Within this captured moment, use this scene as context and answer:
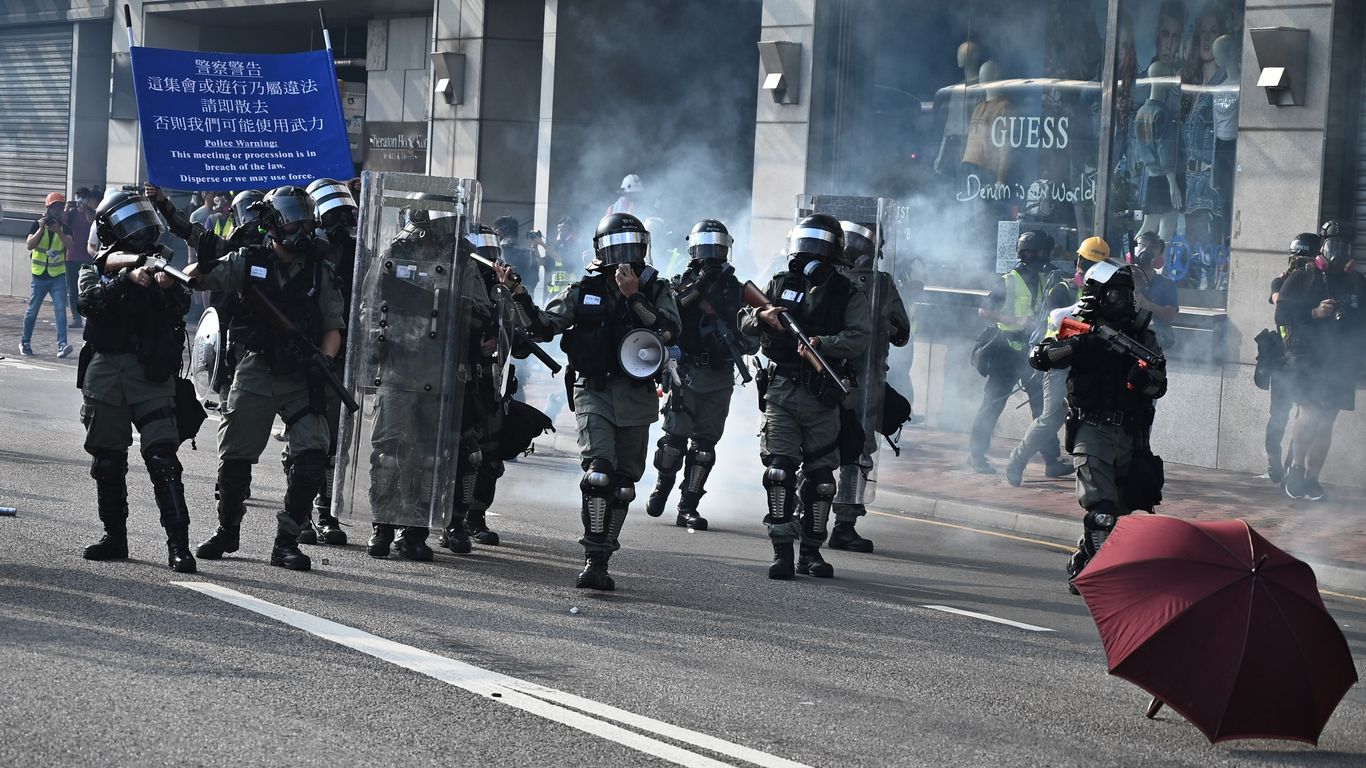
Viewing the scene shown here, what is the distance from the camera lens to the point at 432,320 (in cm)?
790

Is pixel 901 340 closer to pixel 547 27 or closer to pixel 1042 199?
pixel 1042 199

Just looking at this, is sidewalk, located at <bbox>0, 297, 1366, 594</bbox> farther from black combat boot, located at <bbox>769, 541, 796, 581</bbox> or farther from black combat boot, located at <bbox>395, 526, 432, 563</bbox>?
black combat boot, located at <bbox>395, 526, 432, 563</bbox>

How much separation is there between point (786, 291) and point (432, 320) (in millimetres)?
1670

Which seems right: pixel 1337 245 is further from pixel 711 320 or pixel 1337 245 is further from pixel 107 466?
pixel 107 466

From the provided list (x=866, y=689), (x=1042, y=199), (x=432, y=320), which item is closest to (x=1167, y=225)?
(x=1042, y=199)

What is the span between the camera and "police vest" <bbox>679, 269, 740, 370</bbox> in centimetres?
947

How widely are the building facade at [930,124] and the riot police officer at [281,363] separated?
541cm

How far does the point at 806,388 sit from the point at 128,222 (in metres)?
3.11

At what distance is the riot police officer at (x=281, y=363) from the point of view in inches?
290

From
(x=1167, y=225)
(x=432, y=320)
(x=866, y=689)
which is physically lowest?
(x=866, y=689)

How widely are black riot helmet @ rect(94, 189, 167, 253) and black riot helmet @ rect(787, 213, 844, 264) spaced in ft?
9.53

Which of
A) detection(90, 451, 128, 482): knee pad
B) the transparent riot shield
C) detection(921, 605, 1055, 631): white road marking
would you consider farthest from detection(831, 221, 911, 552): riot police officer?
detection(90, 451, 128, 482): knee pad

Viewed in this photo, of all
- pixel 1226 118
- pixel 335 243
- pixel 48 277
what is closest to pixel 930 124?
pixel 1226 118

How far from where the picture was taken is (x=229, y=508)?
24.7 feet
